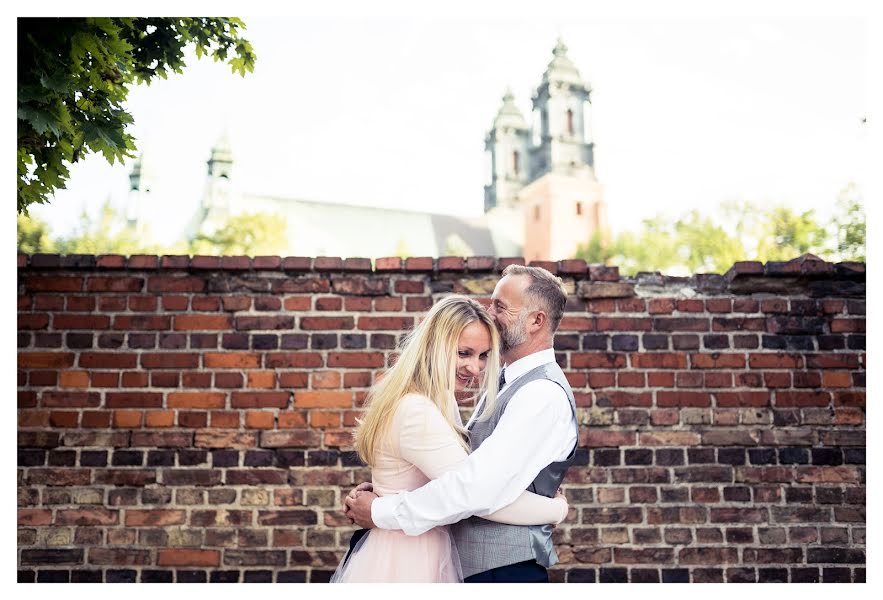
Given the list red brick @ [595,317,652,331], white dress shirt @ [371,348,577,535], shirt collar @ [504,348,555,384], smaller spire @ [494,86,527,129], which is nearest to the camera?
white dress shirt @ [371,348,577,535]

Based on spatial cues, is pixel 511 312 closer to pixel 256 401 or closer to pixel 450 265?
pixel 450 265

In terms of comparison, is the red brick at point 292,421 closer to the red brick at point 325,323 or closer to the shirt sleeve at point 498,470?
the red brick at point 325,323

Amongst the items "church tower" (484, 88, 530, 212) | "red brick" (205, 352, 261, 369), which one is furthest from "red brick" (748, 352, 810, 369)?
"church tower" (484, 88, 530, 212)

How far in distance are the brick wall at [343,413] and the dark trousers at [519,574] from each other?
103 centimetres

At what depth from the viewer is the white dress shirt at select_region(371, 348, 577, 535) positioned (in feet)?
6.16

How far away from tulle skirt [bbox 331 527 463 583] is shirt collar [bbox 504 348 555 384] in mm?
551

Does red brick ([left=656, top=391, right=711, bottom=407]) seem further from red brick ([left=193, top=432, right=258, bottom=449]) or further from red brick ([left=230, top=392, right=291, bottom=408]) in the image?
red brick ([left=193, top=432, right=258, bottom=449])

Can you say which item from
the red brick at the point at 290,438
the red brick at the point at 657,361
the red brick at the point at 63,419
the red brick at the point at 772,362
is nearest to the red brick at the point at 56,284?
the red brick at the point at 63,419

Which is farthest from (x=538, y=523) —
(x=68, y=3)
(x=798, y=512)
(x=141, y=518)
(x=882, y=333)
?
(x=68, y=3)

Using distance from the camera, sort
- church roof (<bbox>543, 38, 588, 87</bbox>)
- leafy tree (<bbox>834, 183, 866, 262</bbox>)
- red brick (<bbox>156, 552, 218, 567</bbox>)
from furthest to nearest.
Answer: church roof (<bbox>543, 38, 588, 87</bbox>), leafy tree (<bbox>834, 183, 866, 262</bbox>), red brick (<bbox>156, 552, 218, 567</bbox>)

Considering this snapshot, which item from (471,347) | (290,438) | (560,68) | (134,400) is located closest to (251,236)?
(134,400)

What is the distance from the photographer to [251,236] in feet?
90.7

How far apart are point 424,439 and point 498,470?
0.77ft

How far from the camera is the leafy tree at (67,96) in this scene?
2553 millimetres
